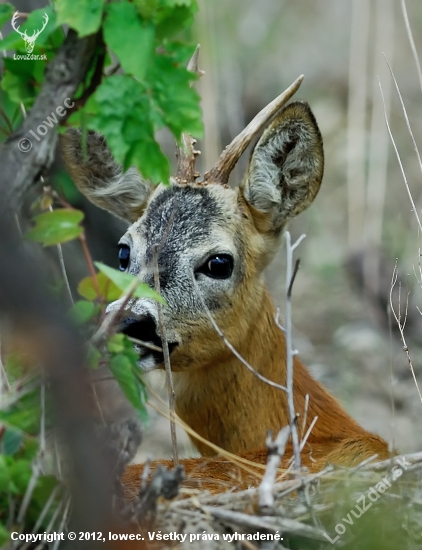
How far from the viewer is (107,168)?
5309 mm

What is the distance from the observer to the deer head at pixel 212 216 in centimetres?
464

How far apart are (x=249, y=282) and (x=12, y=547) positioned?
96.1 inches

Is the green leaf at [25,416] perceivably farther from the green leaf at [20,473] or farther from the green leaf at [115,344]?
the green leaf at [115,344]

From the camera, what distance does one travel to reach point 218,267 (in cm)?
486

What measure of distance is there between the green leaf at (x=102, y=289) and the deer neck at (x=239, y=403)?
1889 mm

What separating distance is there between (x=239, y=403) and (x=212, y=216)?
1.07m

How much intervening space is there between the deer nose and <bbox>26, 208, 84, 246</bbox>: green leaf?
111 cm

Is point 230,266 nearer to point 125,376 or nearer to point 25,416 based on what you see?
point 125,376

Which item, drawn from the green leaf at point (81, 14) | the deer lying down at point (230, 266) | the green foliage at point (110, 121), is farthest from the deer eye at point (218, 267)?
the green leaf at point (81, 14)

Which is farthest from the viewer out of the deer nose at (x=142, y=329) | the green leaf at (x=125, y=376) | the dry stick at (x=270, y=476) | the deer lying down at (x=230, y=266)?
the deer lying down at (x=230, y=266)

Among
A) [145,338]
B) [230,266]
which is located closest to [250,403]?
[230,266]

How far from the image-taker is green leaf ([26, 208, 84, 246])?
294 cm
